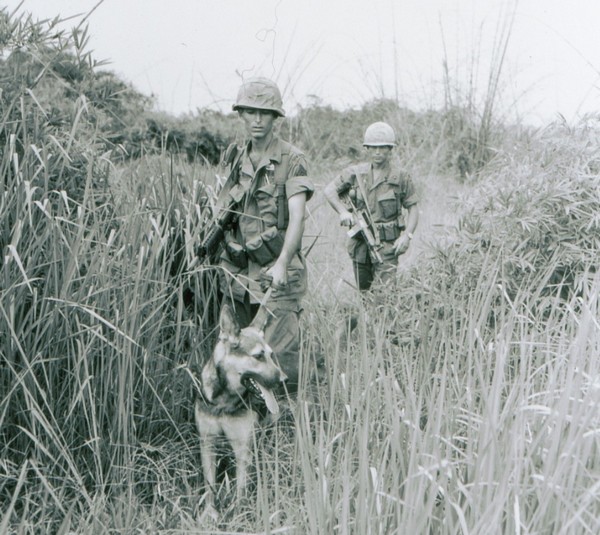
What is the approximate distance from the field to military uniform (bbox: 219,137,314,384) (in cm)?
20

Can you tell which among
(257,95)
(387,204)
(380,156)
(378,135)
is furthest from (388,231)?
(257,95)

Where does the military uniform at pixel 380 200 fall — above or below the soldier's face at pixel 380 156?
below

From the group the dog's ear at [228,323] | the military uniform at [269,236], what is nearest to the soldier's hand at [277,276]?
the military uniform at [269,236]

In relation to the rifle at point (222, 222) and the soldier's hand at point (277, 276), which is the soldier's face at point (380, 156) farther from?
the soldier's hand at point (277, 276)

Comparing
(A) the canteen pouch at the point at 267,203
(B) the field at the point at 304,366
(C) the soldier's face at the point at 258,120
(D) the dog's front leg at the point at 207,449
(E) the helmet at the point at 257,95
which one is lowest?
(D) the dog's front leg at the point at 207,449

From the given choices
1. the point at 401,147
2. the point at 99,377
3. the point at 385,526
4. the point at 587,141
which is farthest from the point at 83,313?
the point at 401,147

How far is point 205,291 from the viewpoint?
476 cm

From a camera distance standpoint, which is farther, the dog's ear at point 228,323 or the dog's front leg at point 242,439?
the dog's front leg at point 242,439

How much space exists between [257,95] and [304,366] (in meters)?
1.79

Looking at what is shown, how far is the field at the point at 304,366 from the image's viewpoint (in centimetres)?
258

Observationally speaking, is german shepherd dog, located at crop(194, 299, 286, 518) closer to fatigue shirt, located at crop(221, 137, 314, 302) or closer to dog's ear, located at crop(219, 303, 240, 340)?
dog's ear, located at crop(219, 303, 240, 340)

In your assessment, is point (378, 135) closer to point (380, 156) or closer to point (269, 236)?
point (380, 156)

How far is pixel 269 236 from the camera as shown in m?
4.61

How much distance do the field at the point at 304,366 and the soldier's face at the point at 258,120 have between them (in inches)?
21.9
